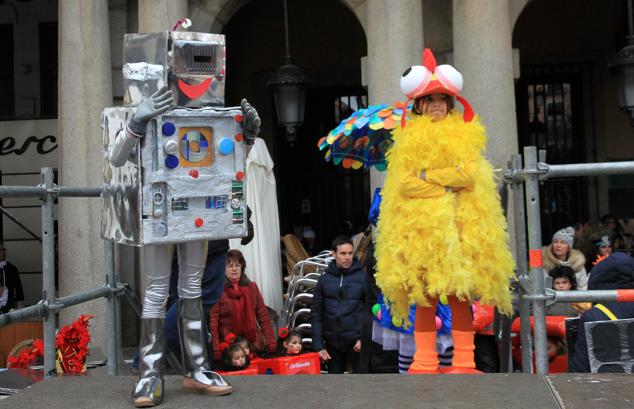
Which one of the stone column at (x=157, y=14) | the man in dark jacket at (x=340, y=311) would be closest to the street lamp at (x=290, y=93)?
the stone column at (x=157, y=14)

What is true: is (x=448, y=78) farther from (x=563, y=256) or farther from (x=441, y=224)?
(x=563, y=256)

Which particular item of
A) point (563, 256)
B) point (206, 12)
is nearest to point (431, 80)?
point (563, 256)

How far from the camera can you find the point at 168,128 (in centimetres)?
436

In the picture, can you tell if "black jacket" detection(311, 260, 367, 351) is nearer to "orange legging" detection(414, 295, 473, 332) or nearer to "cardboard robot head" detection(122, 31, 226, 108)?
"orange legging" detection(414, 295, 473, 332)

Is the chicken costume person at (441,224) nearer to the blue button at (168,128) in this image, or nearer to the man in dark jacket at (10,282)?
the blue button at (168,128)

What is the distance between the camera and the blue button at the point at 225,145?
448cm

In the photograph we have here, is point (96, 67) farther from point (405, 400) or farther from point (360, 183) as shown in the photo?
point (405, 400)

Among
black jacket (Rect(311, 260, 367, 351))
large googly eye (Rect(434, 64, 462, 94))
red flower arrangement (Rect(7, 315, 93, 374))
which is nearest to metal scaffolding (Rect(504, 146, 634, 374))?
large googly eye (Rect(434, 64, 462, 94))

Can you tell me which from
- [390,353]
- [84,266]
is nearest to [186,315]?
[390,353]

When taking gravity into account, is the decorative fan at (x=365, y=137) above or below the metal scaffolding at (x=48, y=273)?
above

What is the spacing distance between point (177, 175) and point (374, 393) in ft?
4.39

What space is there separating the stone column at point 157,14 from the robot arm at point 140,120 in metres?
5.90

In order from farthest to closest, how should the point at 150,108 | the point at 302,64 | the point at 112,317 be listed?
the point at 302,64, the point at 112,317, the point at 150,108

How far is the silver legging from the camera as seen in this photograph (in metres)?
4.51
